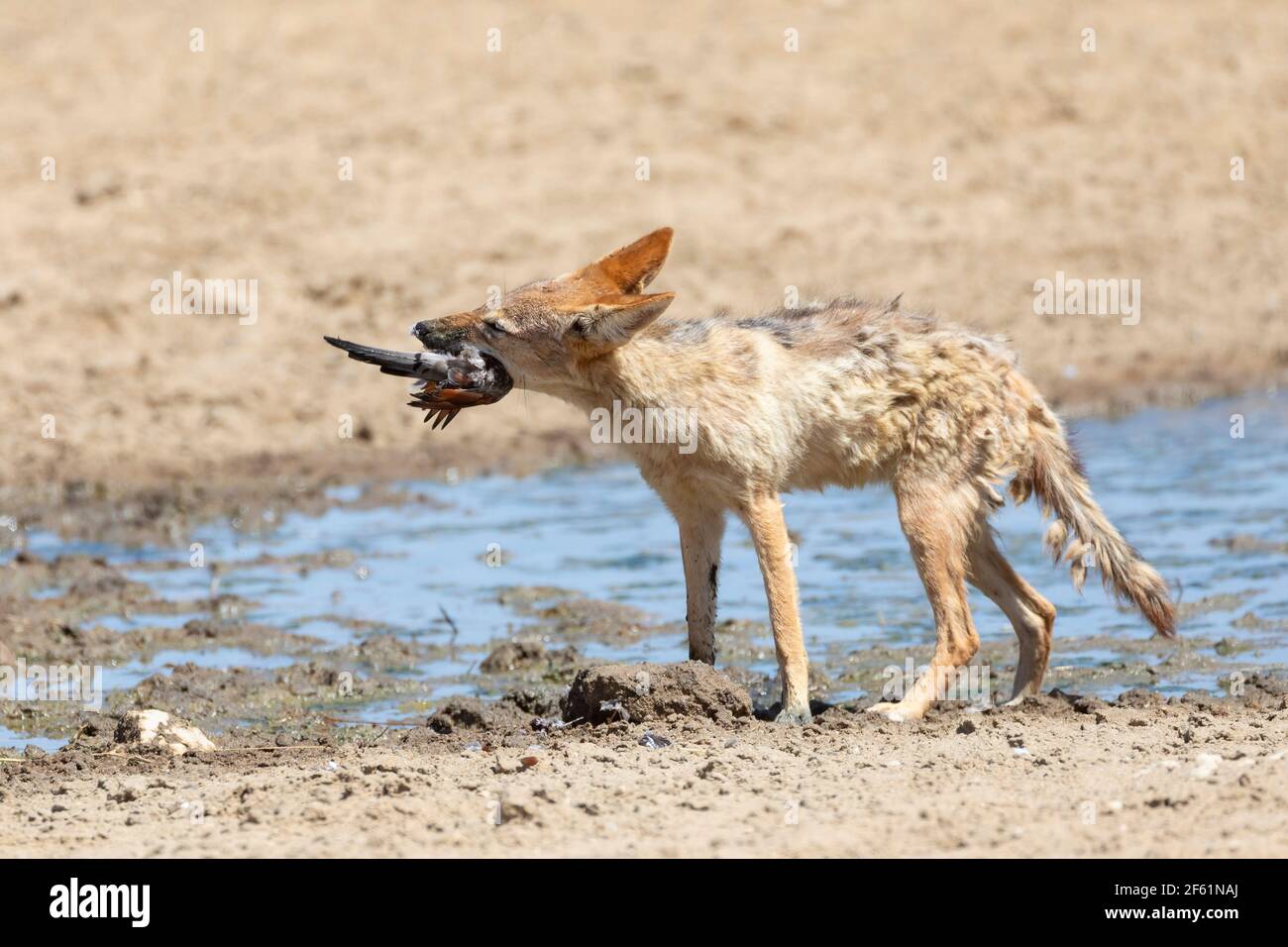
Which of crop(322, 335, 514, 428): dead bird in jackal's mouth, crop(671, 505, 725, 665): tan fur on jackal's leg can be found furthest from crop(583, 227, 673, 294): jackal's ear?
crop(671, 505, 725, 665): tan fur on jackal's leg

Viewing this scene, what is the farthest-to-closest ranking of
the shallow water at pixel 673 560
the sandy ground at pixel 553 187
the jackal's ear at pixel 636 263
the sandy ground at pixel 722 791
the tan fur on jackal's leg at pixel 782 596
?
the sandy ground at pixel 553 187
the shallow water at pixel 673 560
the jackal's ear at pixel 636 263
the tan fur on jackal's leg at pixel 782 596
the sandy ground at pixel 722 791

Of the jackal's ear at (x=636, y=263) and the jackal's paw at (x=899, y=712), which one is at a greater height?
the jackal's ear at (x=636, y=263)

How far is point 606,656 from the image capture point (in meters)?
9.77

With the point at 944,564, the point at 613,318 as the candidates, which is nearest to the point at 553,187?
the point at 613,318

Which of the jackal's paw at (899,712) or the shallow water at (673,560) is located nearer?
the jackal's paw at (899,712)

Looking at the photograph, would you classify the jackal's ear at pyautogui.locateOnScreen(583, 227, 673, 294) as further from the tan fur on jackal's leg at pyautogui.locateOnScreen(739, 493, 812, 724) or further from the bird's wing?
the tan fur on jackal's leg at pyautogui.locateOnScreen(739, 493, 812, 724)

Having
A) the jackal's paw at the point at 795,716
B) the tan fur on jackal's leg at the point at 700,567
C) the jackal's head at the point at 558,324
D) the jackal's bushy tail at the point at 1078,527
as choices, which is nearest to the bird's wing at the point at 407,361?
the jackal's head at the point at 558,324

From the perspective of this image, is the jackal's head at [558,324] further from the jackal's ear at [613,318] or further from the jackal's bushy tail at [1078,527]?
the jackal's bushy tail at [1078,527]

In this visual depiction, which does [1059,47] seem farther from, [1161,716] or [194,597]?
[1161,716]

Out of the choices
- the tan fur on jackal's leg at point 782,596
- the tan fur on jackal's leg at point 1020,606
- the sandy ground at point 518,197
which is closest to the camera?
the tan fur on jackal's leg at point 782,596

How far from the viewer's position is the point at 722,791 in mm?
6680

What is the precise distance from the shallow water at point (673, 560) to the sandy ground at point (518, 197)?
2.57 feet

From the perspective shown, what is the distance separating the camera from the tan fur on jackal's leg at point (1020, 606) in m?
8.51

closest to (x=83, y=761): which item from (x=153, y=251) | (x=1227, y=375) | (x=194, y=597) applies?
(x=194, y=597)
